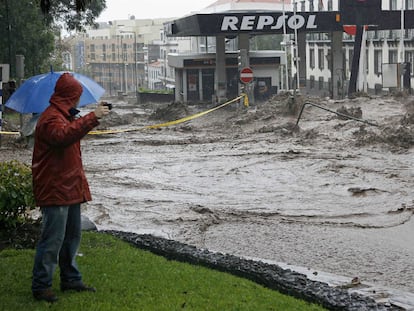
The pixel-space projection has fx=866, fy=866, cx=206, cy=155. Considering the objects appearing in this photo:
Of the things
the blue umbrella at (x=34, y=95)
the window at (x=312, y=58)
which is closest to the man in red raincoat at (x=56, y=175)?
the blue umbrella at (x=34, y=95)

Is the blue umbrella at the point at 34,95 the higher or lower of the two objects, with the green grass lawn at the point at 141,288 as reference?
higher

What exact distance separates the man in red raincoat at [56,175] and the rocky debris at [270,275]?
2198 mm

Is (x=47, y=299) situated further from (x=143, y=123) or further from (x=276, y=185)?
(x=143, y=123)

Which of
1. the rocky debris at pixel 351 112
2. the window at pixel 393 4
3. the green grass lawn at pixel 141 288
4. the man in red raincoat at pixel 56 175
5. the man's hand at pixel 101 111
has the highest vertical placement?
the window at pixel 393 4

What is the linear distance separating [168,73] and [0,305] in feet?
350

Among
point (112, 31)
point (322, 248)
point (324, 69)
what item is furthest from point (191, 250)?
point (112, 31)

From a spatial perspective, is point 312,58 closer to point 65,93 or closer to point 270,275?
point 270,275

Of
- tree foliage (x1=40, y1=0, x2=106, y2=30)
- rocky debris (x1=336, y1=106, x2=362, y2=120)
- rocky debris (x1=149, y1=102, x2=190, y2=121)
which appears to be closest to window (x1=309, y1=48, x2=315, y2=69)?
tree foliage (x1=40, y1=0, x2=106, y2=30)

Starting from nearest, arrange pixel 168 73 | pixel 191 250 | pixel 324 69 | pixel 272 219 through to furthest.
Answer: pixel 191 250 < pixel 272 219 < pixel 324 69 < pixel 168 73

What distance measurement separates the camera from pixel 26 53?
4234cm

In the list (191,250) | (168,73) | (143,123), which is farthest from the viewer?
(168,73)

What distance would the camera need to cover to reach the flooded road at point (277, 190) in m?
12.5

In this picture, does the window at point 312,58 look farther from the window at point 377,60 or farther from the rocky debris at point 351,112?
the rocky debris at point 351,112

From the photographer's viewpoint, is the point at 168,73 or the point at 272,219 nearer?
the point at 272,219
